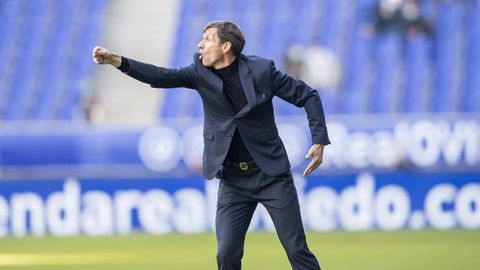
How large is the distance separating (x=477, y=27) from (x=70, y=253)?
10.6 m

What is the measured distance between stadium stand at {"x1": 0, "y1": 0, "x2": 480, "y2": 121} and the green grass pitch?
5.27m

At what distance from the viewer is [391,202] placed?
16.5 m

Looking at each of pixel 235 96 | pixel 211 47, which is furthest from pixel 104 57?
pixel 235 96

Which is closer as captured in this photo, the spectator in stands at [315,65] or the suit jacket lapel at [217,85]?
the suit jacket lapel at [217,85]

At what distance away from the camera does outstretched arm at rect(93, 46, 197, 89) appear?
751 centimetres

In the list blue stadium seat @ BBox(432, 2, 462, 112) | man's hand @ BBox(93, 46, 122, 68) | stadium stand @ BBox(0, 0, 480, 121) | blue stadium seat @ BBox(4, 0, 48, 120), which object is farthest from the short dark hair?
blue stadium seat @ BBox(4, 0, 48, 120)

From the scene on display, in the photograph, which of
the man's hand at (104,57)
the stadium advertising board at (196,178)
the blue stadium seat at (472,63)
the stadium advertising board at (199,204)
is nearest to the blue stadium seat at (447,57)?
the blue stadium seat at (472,63)

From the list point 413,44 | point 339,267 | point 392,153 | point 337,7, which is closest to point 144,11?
point 337,7

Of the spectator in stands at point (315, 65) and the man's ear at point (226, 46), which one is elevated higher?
the spectator in stands at point (315, 65)

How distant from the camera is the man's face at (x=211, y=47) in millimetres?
7703

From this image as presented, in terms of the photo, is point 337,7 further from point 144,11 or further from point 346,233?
point 346,233

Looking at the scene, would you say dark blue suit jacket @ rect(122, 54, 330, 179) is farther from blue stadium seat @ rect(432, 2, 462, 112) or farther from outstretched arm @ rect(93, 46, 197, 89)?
blue stadium seat @ rect(432, 2, 462, 112)

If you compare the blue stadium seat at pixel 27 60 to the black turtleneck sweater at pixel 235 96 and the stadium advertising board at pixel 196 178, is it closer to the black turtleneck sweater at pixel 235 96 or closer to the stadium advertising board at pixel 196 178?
the stadium advertising board at pixel 196 178

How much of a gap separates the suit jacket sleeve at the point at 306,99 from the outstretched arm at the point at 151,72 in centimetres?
60
